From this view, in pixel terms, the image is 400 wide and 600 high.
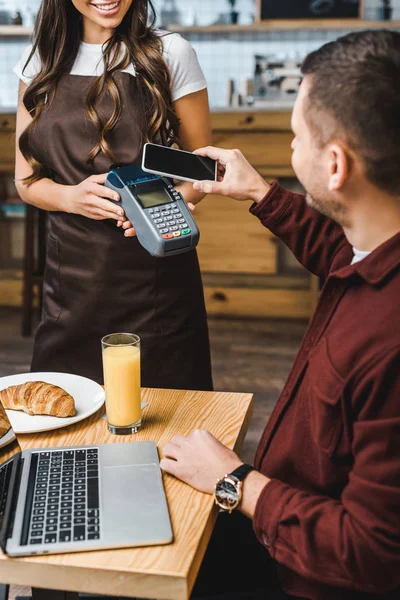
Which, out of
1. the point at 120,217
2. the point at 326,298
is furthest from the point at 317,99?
the point at 120,217

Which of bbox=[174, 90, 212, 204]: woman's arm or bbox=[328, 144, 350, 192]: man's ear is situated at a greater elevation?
bbox=[328, 144, 350, 192]: man's ear

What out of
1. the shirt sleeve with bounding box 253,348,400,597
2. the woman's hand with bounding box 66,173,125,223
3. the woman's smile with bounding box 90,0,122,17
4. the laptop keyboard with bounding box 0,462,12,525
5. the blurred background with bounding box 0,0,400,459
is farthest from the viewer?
the blurred background with bounding box 0,0,400,459

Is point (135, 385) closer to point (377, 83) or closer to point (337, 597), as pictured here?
point (337, 597)

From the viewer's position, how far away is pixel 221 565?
1.19 m

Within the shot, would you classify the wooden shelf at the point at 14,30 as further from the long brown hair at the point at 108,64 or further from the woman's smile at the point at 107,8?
the woman's smile at the point at 107,8

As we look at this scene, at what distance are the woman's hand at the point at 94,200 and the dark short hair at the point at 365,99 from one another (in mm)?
594

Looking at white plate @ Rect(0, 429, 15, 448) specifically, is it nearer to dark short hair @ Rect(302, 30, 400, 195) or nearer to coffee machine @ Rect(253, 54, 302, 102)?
dark short hair @ Rect(302, 30, 400, 195)

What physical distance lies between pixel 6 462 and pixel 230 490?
1.04 ft

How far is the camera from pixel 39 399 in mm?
1146

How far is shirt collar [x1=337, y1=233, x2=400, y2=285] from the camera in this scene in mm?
865

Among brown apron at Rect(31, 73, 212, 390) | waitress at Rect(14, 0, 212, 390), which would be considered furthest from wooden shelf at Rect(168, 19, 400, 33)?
brown apron at Rect(31, 73, 212, 390)

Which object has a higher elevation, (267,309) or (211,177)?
A: (211,177)

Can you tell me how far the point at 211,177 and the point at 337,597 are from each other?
0.75 meters

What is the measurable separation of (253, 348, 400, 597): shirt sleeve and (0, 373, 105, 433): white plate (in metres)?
0.40
